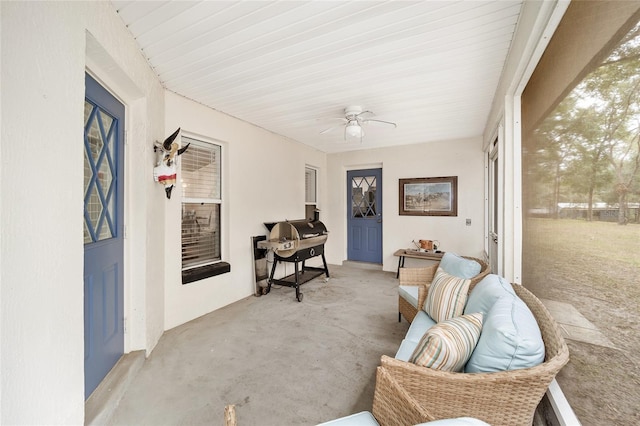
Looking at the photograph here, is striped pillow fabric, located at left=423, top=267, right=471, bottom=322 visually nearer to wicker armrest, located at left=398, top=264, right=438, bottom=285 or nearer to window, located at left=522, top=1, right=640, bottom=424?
window, located at left=522, top=1, right=640, bottom=424

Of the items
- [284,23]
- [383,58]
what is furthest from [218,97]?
[383,58]

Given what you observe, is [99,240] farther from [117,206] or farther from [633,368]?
[633,368]

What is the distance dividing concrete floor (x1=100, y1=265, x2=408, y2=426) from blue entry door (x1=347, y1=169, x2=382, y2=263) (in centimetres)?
213

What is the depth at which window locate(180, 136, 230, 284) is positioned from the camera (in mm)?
3078

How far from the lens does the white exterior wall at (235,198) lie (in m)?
2.80

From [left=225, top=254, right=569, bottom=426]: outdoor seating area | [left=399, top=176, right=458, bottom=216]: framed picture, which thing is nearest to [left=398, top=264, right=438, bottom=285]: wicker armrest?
[left=225, top=254, right=569, bottom=426]: outdoor seating area

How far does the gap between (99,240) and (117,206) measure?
13.6 inches

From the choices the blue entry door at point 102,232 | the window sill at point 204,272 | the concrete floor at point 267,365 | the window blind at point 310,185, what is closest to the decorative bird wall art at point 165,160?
the blue entry door at point 102,232

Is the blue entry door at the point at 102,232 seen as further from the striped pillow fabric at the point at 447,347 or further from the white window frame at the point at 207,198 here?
the striped pillow fabric at the point at 447,347

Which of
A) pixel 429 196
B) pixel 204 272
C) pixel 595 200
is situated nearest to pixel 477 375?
pixel 595 200

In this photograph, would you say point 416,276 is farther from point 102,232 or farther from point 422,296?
point 102,232

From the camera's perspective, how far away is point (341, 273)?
508 cm

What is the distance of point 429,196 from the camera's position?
4.86m

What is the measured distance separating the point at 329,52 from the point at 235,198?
226 centimetres
